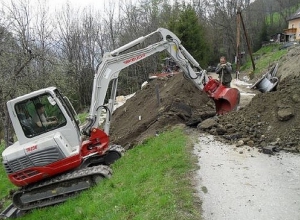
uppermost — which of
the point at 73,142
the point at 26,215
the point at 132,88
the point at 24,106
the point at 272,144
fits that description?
the point at 24,106

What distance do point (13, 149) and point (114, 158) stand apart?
2.62m

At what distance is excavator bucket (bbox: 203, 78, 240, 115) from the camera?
11203mm

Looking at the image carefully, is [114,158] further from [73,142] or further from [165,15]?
[165,15]

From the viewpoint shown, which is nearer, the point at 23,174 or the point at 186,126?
the point at 23,174

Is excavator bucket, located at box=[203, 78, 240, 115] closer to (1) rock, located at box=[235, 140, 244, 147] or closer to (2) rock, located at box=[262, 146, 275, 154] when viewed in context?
(1) rock, located at box=[235, 140, 244, 147]

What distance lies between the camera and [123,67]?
31.4 ft

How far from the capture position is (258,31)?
5356 cm

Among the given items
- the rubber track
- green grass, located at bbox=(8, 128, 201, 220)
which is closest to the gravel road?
green grass, located at bbox=(8, 128, 201, 220)

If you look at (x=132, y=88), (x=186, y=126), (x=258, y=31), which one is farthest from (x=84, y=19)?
(x=186, y=126)

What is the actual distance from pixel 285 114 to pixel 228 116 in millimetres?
1740

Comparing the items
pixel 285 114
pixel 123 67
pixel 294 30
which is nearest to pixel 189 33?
pixel 123 67

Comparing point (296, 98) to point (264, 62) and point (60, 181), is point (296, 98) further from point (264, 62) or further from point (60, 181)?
point (264, 62)

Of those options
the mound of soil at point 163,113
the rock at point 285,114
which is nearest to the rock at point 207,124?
the mound of soil at point 163,113

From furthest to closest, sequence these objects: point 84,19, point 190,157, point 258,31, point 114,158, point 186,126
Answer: point 258,31, point 84,19, point 186,126, point 114,158, point 190,157
